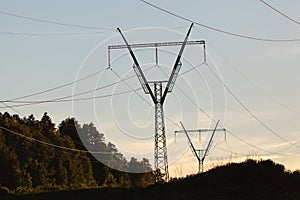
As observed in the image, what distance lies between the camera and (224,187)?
44.6m

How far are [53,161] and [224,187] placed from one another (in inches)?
2527

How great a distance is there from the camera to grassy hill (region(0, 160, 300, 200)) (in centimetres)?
4181

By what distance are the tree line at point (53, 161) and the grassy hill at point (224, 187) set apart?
2865cm

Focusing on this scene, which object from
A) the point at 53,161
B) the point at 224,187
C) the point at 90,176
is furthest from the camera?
the point at 90,176

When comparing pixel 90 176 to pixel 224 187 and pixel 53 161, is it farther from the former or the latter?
pixel 224 187

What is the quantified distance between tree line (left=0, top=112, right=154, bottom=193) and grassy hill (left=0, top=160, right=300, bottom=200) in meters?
28.6

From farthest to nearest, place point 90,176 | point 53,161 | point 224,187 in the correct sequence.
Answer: point 90,176
point 53,161
point 224,187

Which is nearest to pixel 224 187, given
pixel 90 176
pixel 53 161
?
pixel 53 161

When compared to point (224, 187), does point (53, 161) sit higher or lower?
higher

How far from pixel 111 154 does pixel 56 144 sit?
25.5m

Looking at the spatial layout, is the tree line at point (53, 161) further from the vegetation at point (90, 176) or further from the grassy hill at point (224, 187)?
the grassy hill at point (224, 187)

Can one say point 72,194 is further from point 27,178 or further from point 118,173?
point 118,173

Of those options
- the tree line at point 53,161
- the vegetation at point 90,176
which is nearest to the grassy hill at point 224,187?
the vegetation at point 90,176

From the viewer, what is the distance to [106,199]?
4331 cm
